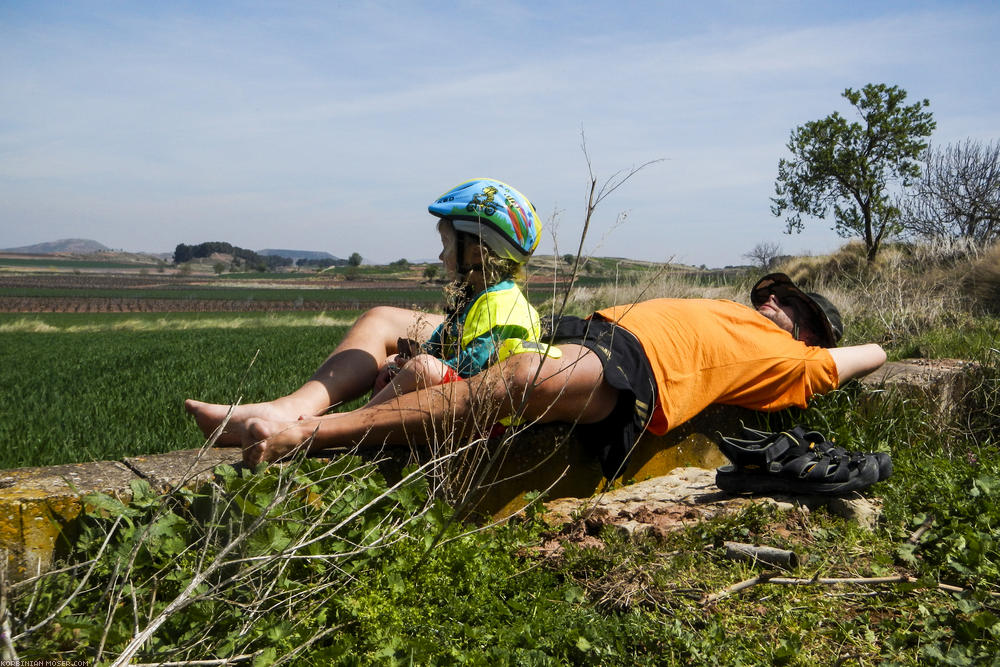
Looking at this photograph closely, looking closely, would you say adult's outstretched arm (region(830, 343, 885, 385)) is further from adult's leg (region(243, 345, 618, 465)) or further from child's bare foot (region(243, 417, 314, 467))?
child's bare foot (region(243, 417, 314, 467))

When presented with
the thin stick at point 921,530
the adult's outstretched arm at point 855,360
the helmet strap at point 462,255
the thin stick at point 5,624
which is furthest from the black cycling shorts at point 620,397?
the thin stick at point 5,624

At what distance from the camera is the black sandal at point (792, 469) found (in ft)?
9.23

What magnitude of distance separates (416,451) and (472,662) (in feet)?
3.37

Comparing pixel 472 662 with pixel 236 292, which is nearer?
pixel 472 662

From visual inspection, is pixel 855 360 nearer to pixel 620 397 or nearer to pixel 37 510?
pixel 620 397

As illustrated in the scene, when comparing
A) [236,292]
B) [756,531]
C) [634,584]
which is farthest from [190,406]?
[236,292]

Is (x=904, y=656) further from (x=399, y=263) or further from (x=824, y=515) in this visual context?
(x=399, y=263)

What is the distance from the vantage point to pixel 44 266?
107 metres

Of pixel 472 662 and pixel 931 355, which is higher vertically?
pixel 931 355

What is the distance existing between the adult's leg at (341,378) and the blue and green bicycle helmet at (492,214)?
Result: 426mm

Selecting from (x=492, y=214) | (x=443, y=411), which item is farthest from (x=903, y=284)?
(x=443, y=411)

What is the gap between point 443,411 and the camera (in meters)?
2.67

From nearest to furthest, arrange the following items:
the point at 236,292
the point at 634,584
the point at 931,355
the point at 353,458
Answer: the point at 634,584 < the point at 353,458 < the point at 931,355 < the point at 236,292

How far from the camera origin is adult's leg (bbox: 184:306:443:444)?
2811 millimetres
